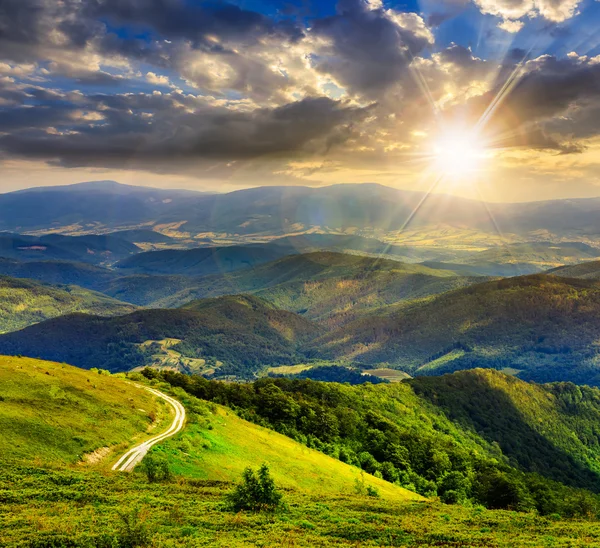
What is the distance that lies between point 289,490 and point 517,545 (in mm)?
26105

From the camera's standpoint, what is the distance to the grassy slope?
46.9m

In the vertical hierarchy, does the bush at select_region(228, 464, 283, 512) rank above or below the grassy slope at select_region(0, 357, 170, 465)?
below

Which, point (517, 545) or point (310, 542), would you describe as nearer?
point (310, 542)

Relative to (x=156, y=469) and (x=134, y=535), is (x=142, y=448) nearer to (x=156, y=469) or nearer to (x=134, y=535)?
(x=156, y=469)

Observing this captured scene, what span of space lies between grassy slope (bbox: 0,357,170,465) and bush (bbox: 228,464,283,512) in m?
18.4

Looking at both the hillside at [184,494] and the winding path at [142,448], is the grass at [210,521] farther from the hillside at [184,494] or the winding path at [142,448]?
the winding path at [142,448]

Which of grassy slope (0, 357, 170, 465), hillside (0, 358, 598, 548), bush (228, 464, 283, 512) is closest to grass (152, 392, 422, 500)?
hillside (0, 358, 598, 548)

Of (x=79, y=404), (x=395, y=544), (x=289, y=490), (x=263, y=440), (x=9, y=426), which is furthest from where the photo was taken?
(x=263, y=440)

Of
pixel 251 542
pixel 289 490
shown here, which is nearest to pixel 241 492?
pixel 251 542

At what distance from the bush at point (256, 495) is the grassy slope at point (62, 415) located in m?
18.4

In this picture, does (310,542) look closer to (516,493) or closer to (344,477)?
(344,477)

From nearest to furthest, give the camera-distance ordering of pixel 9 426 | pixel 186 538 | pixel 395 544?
pixel 186 538 < pixel 395 544 < pixel 9 426

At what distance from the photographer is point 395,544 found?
38.2m

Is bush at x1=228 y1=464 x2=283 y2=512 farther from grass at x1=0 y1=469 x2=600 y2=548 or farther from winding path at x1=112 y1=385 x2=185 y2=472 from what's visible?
winding path at x1=112 y1=385 x2=185 y2=472
